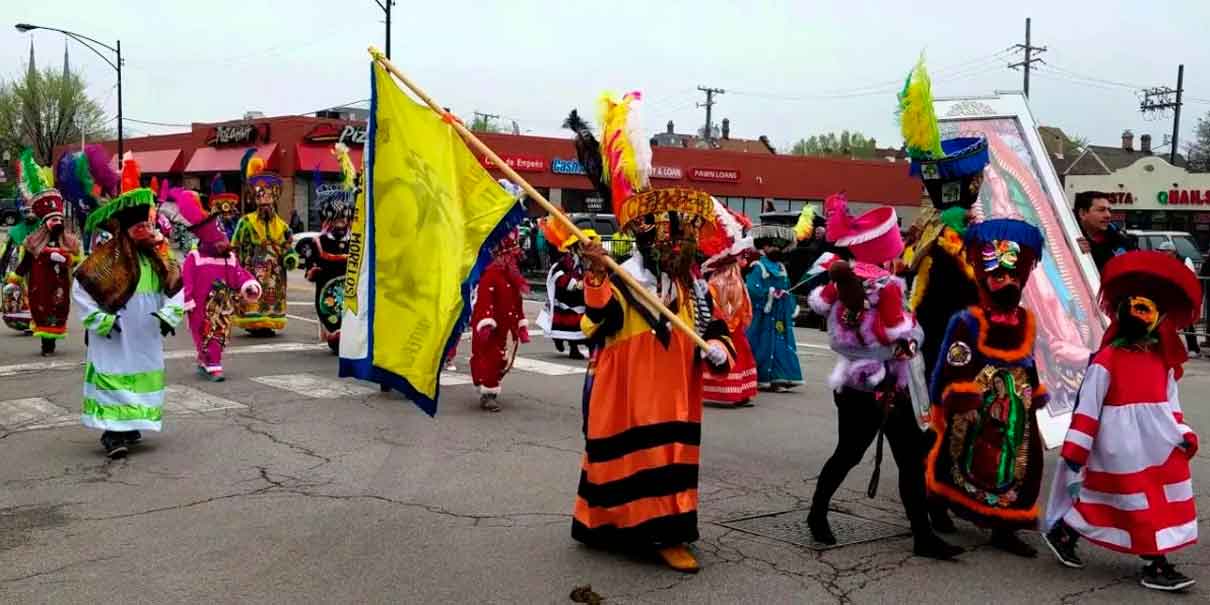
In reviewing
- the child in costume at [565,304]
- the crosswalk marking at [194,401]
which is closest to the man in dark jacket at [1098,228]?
the child in costume at [565,304]

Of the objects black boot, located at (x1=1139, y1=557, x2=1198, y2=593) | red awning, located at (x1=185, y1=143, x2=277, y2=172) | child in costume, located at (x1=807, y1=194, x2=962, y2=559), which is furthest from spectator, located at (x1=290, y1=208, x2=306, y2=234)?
black boot, located at (x1=1139, y1=557, x2=1198, y2=593)

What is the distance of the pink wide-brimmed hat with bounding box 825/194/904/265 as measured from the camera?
5.69 metres

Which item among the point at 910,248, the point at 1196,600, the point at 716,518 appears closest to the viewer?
the point at 1196,600

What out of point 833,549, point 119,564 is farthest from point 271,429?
point 833,549

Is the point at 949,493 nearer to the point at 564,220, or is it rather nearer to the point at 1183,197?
the point at 564,220

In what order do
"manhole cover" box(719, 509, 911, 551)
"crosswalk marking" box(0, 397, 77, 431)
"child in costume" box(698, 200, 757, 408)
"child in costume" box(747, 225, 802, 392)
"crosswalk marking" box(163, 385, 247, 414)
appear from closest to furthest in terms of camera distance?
"manhole cover" box(719, 509, 911, 551), "crosswalk marking" box(0, 397, 77, 431), "crosswalk marking" box(163, 385, 247, 414), "child in costume" box(698, 200, 757, 408), "child in costume" box(747, 225, 802, 392)

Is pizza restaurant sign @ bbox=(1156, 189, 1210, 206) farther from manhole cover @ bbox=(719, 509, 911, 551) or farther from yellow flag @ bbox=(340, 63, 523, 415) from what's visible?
yellow flag @ bbox=(340, 63, 523, 415)

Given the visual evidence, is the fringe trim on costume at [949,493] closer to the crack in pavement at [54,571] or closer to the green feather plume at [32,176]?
the crack in pavement at [54,571]

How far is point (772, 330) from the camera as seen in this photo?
38.8 feet

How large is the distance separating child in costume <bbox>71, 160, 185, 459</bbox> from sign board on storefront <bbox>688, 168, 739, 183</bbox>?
4072 centimetres

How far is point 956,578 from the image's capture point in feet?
17.5

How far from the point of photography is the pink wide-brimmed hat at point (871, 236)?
5.69 m

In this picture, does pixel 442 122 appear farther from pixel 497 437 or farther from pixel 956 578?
pixel 497 437

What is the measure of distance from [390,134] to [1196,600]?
14.1 feet
